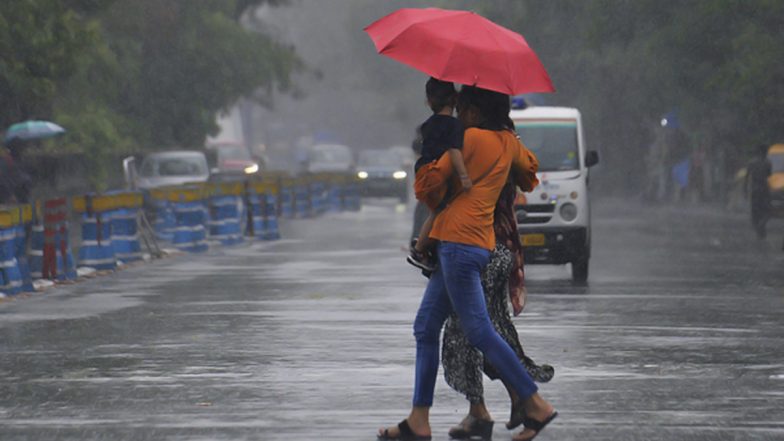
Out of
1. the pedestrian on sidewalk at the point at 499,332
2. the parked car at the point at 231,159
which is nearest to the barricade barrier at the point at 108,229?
the pedestrian on sidewalk at the point at 499,332

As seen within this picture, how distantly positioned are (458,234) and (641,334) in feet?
19.3

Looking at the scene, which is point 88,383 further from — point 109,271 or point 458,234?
point 109,271

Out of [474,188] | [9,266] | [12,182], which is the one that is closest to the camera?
[474,188]

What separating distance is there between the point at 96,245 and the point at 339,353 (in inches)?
429

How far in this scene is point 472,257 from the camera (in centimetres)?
864

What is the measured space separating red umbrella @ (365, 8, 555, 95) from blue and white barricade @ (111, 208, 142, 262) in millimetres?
16168

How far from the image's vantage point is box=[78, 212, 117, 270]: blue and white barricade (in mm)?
22906

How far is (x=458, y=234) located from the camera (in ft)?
28.4

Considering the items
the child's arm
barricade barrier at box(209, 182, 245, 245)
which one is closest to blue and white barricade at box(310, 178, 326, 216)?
barricade barrier at box(209, 182, 245, 245)

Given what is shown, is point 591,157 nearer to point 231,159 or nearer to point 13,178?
point 13,178

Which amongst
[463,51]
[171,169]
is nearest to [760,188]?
[171,169]

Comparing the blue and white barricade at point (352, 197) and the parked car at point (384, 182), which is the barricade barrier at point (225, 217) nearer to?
the blue and white barricade at point (352, 197)

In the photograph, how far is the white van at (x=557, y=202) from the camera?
2103cm

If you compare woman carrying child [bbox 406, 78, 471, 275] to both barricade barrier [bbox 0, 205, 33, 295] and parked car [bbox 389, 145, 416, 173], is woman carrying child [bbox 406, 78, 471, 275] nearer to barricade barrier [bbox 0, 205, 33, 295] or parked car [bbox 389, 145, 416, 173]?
barricade barrier [bbox 0, 205, 33, 295]
